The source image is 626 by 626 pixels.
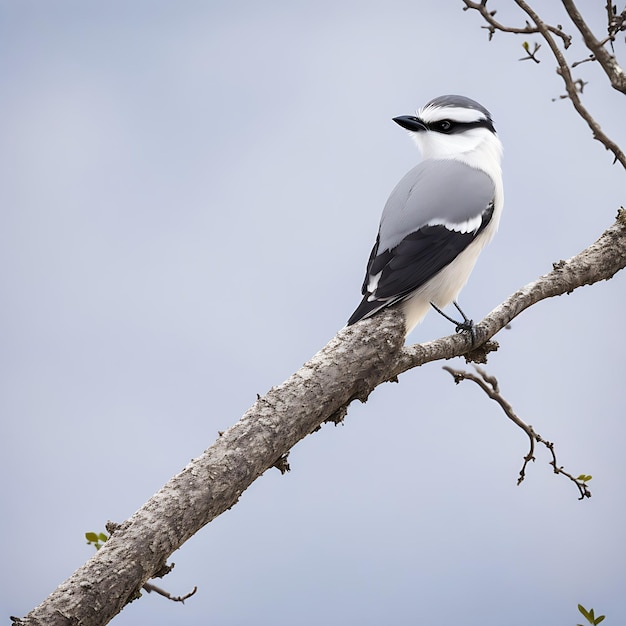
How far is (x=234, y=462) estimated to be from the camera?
249 centimetres

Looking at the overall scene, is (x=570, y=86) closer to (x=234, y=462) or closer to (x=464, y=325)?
(x=464, y=325)

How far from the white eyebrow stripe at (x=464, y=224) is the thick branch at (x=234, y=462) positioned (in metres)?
0.36

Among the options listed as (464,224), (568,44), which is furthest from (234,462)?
(568,44)

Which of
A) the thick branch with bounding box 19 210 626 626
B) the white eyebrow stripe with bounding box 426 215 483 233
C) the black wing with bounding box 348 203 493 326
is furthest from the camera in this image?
the white eyebrow stripe with bounding box 426 215 483 233

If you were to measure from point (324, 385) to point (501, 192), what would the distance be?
3.67 feet

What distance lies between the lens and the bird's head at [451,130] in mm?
3229

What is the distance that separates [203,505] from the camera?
2436 millimetres

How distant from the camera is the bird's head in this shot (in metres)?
3.23

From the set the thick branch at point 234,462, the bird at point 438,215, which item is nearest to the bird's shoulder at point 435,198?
the bird at point 438,215

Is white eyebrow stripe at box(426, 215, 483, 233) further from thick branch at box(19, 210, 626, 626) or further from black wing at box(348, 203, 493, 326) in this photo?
thick branch at box(19, 210, 626, 626)

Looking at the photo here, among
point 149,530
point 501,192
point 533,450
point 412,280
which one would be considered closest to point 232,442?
point 149,530

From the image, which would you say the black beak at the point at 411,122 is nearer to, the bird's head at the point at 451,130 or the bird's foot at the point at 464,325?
the bird's head at the point at 451,130

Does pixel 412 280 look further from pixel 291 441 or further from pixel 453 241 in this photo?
pixel 291 441

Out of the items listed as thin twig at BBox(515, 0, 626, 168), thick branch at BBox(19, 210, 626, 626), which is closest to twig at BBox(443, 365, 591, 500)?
thick branch at BBox(19, 210, 626, 626)
